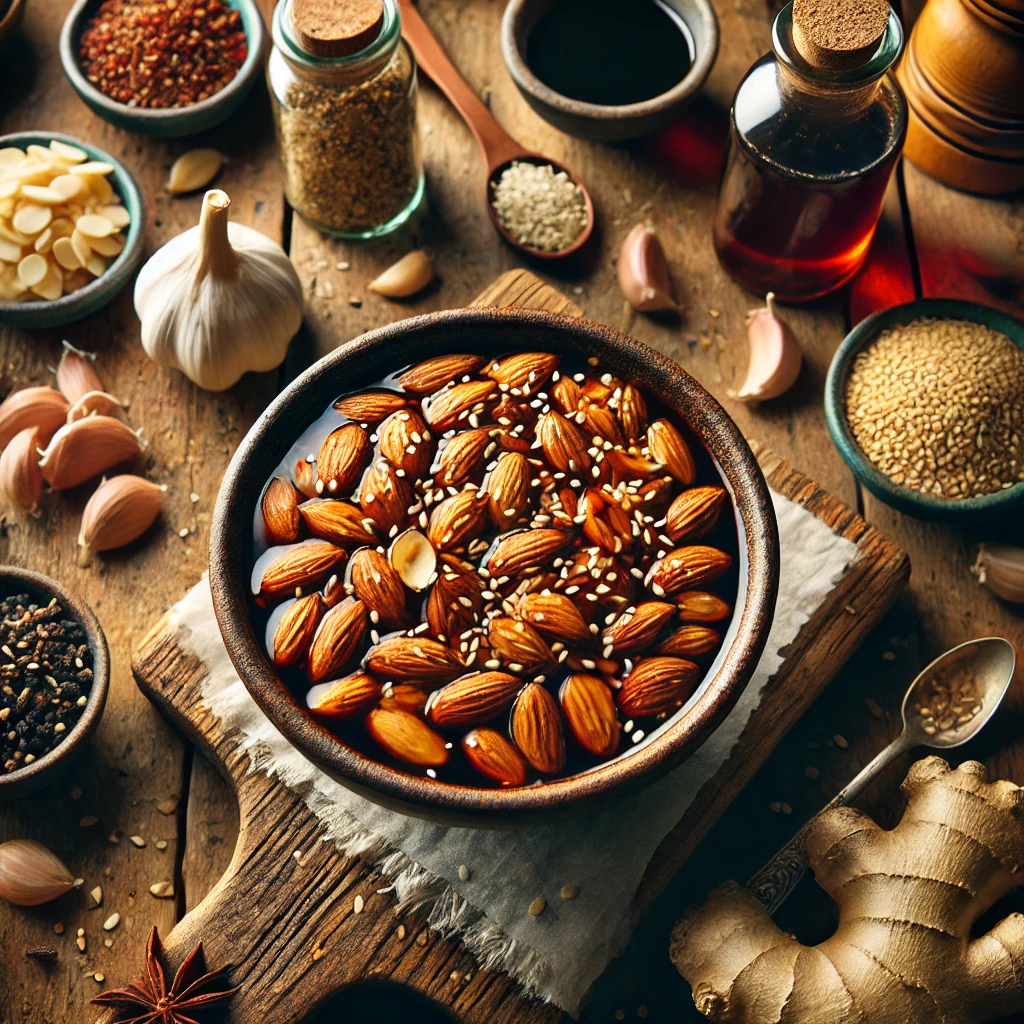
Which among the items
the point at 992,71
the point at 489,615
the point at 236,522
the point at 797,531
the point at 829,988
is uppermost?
the point at 992,71

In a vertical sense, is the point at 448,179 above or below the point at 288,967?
above

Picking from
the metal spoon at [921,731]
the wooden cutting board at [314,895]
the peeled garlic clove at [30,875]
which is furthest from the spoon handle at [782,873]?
the peeled garlic clove at [30,875]

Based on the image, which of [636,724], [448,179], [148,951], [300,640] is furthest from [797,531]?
[148,951]

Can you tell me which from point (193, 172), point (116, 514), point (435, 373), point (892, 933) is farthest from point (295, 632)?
point (193, 172)

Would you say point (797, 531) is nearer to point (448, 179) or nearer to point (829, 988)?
point (829, 988)

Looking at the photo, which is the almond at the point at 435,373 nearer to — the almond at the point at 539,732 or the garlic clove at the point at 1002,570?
the almond at the point at 539,732

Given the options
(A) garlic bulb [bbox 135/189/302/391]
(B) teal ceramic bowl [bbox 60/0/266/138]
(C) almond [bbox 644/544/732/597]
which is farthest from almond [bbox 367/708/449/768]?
(B) teal ceramic bowl [bbox 60/0/266/138]

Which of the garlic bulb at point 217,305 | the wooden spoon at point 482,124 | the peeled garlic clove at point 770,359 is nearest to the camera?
the garlic bulb at point 217,305
